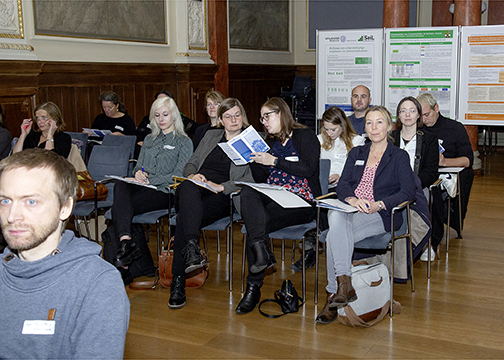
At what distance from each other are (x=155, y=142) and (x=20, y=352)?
3126mm

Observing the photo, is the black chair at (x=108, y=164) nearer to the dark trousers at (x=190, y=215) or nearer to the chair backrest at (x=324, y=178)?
the dark trousers at (x=190, y=215)

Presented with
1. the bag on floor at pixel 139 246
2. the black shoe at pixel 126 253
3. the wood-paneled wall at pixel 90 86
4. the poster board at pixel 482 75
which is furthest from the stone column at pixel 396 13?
the black shoe at pixel 126 253

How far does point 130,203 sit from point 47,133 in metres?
1.38

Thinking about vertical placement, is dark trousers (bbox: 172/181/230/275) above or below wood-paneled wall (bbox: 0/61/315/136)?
below

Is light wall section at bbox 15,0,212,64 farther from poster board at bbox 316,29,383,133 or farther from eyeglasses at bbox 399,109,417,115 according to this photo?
eyeglasses at bbox 399,109,417,115

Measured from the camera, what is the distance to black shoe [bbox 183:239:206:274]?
3535mm

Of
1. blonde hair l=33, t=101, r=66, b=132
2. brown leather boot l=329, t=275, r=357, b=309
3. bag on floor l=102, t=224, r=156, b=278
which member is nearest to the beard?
brown leather boot l=329, t=275, r=357, b=309

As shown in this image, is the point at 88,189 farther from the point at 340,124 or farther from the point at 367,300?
the point at 367,300

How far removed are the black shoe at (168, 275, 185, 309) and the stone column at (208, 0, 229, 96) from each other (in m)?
5.09

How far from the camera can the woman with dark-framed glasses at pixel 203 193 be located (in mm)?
3613

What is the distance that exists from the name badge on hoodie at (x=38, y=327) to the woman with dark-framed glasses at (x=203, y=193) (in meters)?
2.11

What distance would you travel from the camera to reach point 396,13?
25.9ft

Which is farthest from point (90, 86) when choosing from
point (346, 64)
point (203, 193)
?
point (346, 64)

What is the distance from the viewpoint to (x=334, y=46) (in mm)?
7562
